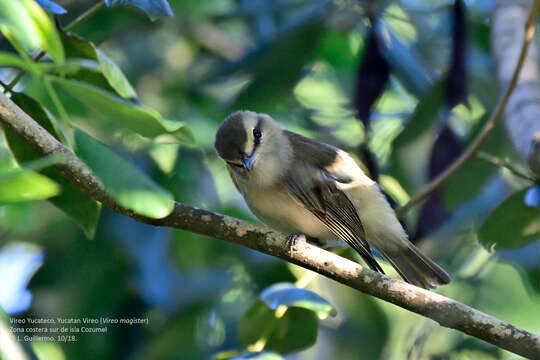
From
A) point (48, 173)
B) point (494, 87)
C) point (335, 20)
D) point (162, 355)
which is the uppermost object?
point (48, 173)

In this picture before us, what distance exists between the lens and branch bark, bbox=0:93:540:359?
5.73 ft

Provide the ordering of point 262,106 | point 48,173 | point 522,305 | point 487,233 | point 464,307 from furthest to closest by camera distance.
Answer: point 522,305 → point 262,106 → point 487,233 → point 48,173 → point 464,307

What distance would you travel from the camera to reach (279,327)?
2510 millimetres

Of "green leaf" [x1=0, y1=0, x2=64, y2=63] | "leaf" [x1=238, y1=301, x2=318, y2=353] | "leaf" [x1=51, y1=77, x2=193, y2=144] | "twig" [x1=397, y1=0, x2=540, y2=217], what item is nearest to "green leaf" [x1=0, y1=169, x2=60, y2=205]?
"green leaf" [x1=0, y1=0, x2=64, y2=63]

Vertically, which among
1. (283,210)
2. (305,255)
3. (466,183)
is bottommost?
(466,183)

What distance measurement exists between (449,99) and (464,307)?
174 cm

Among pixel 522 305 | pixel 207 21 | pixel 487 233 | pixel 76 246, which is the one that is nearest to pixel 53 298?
pixel 76 246

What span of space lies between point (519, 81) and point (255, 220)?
1.53 meters

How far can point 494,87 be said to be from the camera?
4.26 metres

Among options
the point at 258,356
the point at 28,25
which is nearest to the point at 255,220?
the point at 258,356

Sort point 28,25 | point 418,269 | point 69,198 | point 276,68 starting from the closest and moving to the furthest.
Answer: point 28,25 → point 69,198 → point 418,269 → point 276,68

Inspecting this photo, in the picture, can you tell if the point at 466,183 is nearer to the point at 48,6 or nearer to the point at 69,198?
the point at 69,198

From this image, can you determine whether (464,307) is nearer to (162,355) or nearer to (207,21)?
(162,355)

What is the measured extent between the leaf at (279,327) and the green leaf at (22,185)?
1633 mm
